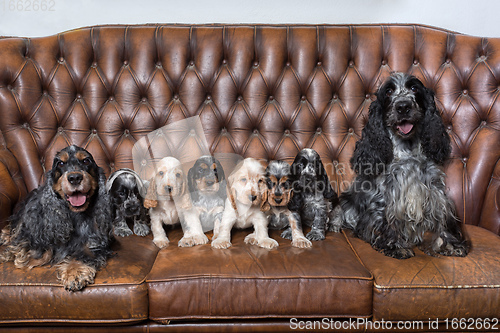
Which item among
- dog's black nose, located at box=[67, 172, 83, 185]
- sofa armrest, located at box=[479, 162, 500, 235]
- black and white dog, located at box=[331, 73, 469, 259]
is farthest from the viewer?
sofa armrest, located at box=[479, 162, 500, 235]

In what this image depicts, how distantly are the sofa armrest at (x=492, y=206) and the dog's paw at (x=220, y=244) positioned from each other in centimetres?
183

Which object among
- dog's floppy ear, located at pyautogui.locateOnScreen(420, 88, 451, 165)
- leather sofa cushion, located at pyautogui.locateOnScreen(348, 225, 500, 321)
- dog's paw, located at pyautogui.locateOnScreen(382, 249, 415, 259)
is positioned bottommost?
leather sofa cushion, located at pyautogui.locateOnScreen(348, 225, 500, 321)

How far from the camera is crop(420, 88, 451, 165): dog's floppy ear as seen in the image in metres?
2.48

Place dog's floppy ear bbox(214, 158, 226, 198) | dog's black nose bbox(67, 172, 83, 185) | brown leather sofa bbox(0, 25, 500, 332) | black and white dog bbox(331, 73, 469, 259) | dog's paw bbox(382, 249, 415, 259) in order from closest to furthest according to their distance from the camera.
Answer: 1. dog's black nose bbox(67, 172, 83, 185)
2. dog's paw bbox(382, 249, 415, 259)
3. black and white dog bbox(331, 73, 469, 259)
4. dog's floppy ear bbox(214, 158, 226, 198)
5. brown leather sofa bbox(0, 25, 500, 332)

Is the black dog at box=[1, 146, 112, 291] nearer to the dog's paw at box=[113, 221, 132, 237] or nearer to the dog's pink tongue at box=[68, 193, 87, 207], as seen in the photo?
the dog's pink tongue at box=[68, 193, 87, 207]

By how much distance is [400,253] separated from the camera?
220cm

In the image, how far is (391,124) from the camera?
8.04 feet

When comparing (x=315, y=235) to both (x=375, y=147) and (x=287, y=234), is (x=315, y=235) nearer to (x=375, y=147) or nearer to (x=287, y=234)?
(x=287, y=234)

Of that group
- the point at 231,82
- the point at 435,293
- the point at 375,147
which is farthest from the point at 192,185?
the point at 435,293

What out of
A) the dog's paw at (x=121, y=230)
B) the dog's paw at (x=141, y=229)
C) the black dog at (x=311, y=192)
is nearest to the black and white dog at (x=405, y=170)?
the black dog at (x=311, y=192)

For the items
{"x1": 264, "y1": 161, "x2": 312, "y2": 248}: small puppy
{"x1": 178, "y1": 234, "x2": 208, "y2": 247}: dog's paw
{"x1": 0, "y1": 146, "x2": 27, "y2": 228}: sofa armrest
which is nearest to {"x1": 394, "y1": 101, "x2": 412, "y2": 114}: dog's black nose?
{"x1": 264, "y1": 161, "x2": 312, "y2": 248}: small puppy

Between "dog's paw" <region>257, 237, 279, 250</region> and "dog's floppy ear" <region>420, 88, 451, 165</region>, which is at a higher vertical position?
"dog's floppy ear" <region>420, 88, 451, 165</region>

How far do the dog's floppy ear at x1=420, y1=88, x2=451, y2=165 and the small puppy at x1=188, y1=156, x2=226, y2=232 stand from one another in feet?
4.38

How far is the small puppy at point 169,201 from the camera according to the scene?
96.3 inches
